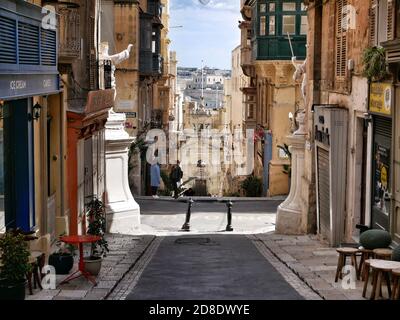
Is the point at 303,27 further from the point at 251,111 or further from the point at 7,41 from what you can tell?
the point at 7,41

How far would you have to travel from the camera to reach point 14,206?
14094mm

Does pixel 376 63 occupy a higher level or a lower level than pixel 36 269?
higher

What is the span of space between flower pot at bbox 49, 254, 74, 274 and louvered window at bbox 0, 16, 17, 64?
3437 mm

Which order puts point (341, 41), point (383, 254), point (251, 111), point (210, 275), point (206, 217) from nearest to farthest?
point (383, 254) < point (210, 275) < point (341, 41) < point (206, 217) < point (251, 111)

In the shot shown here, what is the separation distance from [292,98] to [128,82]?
24.0ft

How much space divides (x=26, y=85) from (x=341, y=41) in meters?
9.01

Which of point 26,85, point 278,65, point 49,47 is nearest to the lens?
point 26,85

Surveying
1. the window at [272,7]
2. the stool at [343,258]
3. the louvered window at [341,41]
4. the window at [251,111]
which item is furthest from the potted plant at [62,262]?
the window at [251,111]

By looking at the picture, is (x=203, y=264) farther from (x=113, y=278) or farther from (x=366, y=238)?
(x=366, y=238)

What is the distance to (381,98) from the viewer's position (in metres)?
14.9

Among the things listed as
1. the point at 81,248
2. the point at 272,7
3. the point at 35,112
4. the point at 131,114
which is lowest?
the point at 81,248

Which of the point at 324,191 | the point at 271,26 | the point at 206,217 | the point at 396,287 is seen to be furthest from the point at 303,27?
the point at 396,287

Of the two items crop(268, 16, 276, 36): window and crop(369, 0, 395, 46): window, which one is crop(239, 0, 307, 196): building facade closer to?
crop(268, 16, 276, 36): window
